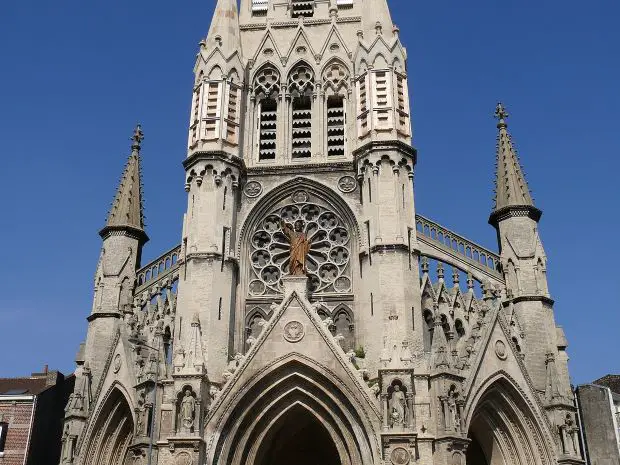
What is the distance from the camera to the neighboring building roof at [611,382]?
107 feet

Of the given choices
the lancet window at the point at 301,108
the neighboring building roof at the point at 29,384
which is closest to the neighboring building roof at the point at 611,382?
the lancet window at the point at 301,108

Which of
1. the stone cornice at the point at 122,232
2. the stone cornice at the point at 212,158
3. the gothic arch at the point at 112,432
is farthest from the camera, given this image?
the stone cornice at the point at 122,232

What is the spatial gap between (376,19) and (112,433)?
1709 centimetres

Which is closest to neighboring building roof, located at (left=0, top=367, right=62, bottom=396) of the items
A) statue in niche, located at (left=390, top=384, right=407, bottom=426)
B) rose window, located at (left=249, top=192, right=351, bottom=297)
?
rose window, located at (left=249, top=192, right=351, bottom=297)

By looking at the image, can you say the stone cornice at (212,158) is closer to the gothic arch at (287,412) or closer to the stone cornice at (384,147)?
Answer: the stone cornice at (384,147)

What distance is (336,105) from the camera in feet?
99.4

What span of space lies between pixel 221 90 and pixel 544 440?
1573 centimetres

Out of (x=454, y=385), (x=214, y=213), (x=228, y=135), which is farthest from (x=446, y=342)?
(x=228, y=135)

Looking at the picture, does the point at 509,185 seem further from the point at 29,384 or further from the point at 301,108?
the point at 29,384

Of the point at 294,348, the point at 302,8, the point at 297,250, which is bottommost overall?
the point at 294,348

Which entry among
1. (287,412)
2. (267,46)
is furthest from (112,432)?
(267,46)

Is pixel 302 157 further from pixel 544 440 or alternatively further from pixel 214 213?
pixel 544 440

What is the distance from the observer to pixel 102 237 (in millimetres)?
29125

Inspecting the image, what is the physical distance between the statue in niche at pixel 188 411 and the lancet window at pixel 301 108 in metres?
10.2
